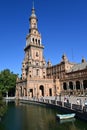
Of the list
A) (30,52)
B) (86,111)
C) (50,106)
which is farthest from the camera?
(30,52)

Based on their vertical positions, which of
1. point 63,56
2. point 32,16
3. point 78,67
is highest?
point 32,16

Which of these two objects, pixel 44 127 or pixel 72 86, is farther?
pixel 72 86

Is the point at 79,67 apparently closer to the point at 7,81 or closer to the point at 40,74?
the point at 40,74

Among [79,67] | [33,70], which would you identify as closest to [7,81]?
[33,70]

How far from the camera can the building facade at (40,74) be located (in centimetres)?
8050

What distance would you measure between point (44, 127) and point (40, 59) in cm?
6583

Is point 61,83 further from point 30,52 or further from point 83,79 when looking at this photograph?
point 30,52

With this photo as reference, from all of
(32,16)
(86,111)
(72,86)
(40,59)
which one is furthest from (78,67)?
(86,111)

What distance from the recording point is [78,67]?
8544 cm

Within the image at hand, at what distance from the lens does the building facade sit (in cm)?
8050

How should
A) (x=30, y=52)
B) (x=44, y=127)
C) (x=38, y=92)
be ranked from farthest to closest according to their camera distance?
(x=30, y=52)
(x=38, y=92)
(x=44, y=127)

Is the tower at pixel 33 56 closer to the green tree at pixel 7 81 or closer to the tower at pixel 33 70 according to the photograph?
the tower at pixel 33 70

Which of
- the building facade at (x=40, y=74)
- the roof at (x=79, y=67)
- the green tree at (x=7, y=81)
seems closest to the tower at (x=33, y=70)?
the building facade at (x=40, y=74)

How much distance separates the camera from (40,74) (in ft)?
295
